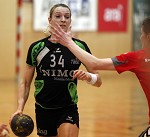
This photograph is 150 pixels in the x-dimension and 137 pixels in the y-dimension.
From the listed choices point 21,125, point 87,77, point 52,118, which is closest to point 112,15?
point 52,118

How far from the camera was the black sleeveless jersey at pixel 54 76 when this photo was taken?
17.2 ft

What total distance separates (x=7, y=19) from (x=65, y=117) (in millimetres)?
12524

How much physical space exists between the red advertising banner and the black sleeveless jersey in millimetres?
14426

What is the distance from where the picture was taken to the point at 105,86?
16.6 m

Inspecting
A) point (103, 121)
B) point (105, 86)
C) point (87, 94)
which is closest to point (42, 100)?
point (103, 121)

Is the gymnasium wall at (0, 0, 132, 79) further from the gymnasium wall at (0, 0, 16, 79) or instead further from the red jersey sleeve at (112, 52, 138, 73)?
the red jersey sleeve at (112, 52, 138, 73)

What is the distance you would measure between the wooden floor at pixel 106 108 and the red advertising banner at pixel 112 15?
3.14m

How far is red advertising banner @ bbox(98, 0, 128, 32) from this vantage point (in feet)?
64.5

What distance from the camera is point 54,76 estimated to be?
206 inches

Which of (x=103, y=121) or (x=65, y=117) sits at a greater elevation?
(x=65, y=117)

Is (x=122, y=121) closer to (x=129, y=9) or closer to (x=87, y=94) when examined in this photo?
(x=87, y=94)

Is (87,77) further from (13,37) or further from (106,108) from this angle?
(13,37)

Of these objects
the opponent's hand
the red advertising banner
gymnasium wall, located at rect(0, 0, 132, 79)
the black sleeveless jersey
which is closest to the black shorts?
the black sleeveless jersey

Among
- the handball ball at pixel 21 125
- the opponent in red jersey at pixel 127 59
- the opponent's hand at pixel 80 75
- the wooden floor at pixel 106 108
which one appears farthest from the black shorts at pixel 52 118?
the wooden floor at pixel 106 108
